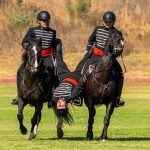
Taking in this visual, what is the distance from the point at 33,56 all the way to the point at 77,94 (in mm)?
1807

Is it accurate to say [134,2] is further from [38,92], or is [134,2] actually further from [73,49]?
[38,92]

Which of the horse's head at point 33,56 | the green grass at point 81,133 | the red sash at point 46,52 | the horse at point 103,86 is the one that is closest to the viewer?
the green grass at point 81,133

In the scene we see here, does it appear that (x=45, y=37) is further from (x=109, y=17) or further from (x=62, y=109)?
(x=62, y=109)

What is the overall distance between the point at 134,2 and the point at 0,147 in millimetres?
75035

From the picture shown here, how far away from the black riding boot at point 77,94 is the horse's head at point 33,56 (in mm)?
1483

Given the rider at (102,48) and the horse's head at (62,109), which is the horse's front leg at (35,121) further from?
the rider at (102,48)

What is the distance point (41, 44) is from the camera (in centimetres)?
1916

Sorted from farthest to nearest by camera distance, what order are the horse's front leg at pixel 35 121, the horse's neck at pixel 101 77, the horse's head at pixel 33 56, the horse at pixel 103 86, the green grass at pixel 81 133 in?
the horse's front leg at pixel 35 121, the horse's neck at pixel 101 77, the horse at pixel 103 86, the horse's head at pixel 33 56, the green grass at pixel 81 133

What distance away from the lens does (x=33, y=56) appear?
1867 centimetres

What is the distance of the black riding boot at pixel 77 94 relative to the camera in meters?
19.7

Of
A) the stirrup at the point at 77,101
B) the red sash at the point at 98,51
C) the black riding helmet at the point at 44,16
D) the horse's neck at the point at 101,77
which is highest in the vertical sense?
the black riding helmet at the point at 44,16

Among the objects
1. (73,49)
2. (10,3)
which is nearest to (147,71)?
(73,49)

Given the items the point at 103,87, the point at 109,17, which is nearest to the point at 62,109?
the point at 103,87

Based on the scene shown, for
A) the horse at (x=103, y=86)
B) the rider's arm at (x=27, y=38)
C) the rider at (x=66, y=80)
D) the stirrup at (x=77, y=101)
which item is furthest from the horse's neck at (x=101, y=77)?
the rider's arm at (x=27, y=38)
